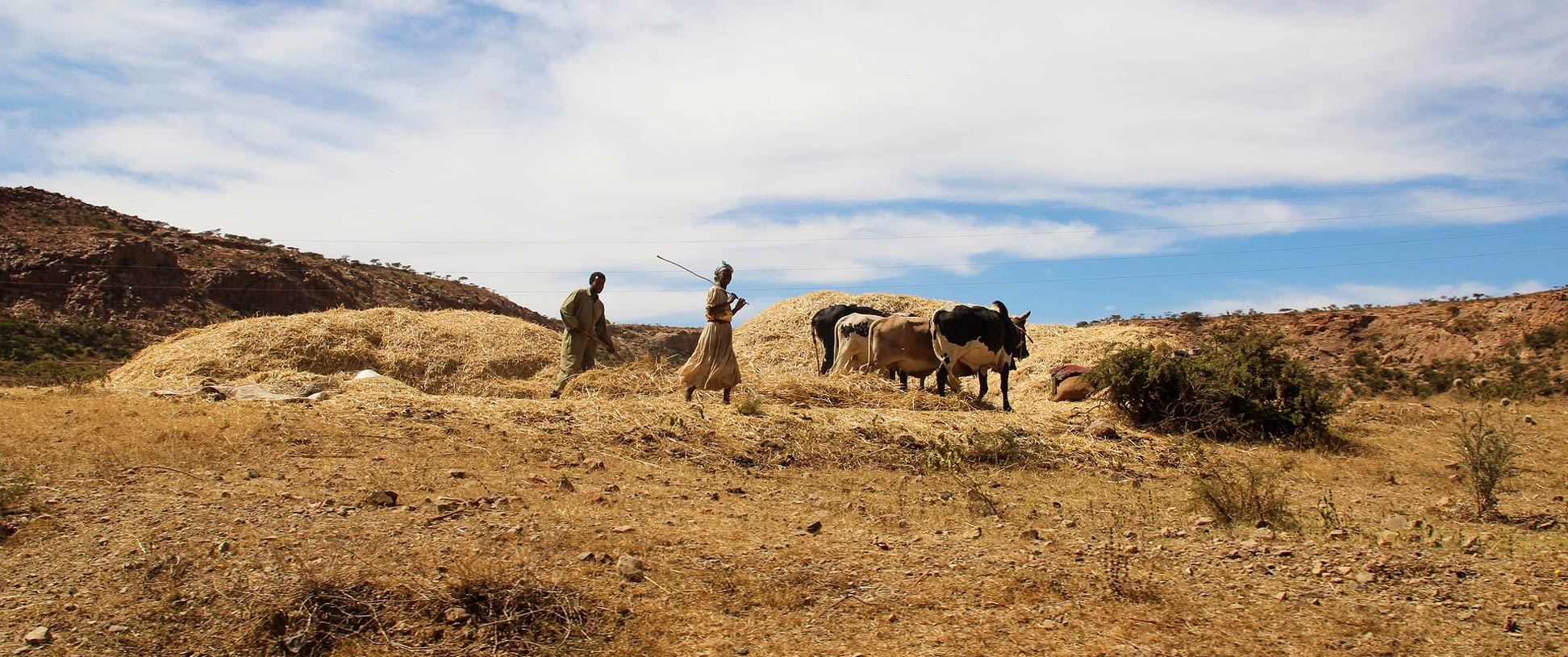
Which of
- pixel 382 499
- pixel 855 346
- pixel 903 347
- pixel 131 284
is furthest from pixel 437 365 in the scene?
pixel 131 284

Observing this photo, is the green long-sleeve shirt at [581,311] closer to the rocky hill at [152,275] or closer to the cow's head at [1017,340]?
the cow's head at [1017,340]

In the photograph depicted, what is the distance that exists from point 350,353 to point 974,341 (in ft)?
28.2

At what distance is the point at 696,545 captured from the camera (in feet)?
18.6

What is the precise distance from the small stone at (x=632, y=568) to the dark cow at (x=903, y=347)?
31.7 feet

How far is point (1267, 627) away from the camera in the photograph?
462 centimetres

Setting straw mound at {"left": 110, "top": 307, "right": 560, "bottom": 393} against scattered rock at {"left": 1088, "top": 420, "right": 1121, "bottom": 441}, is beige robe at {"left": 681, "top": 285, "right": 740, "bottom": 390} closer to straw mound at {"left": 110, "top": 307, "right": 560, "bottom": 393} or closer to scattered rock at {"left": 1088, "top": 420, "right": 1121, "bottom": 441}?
scattered rock at {"left": 1088, "top": 420, "right": 1121, "bottom": 441}

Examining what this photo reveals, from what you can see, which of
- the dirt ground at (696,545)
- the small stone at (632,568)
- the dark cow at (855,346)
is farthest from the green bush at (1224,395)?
the small stone at (632,568)

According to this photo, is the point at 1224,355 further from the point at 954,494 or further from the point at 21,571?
the point at 21,571

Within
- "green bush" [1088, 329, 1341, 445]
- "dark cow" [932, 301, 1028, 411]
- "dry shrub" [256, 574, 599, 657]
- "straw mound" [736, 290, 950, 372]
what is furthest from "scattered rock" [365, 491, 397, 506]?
"straw mound" [736, 290, 950, 372]

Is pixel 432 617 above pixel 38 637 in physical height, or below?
above

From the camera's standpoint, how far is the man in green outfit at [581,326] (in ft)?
38.4

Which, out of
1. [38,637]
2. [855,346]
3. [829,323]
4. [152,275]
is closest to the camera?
[38,637]

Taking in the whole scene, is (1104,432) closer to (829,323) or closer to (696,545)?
(696,545)

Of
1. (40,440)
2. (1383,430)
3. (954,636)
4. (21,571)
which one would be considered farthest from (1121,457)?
(40,440)
